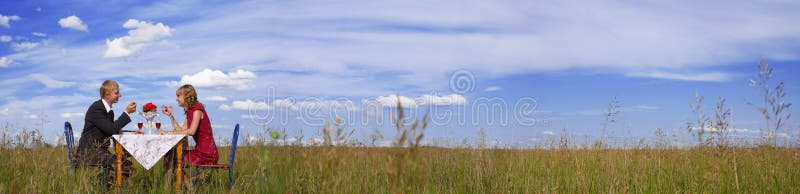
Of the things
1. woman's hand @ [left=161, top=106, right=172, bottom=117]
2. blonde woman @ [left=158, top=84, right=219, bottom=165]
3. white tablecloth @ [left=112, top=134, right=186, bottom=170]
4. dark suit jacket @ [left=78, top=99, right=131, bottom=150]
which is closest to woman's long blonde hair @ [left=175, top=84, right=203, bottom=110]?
blonde woman @ [left=158, top=84, right=219, bottom=165]

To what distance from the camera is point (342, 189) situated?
9.56 feet

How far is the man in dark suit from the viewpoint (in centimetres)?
481

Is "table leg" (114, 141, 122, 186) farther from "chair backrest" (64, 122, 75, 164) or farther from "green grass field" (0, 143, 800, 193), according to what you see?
"chair backrest" (64, 122, 75, 164)

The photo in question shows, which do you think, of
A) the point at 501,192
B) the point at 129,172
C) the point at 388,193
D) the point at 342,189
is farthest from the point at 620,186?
the point at 129,172

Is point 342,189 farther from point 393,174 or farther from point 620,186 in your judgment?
point 620,186

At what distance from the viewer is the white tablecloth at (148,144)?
4.66m

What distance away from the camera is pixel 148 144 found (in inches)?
185

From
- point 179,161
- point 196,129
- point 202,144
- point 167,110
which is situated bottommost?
point 179,161

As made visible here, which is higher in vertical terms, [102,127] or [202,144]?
[102,127]

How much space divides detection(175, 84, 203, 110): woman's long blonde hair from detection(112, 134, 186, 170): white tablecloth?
0.36 meters

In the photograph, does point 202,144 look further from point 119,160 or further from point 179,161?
point 119,160

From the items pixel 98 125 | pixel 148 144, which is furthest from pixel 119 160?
pixel 98 125

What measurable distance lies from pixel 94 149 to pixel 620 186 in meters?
4.22

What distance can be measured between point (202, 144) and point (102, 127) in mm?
841
